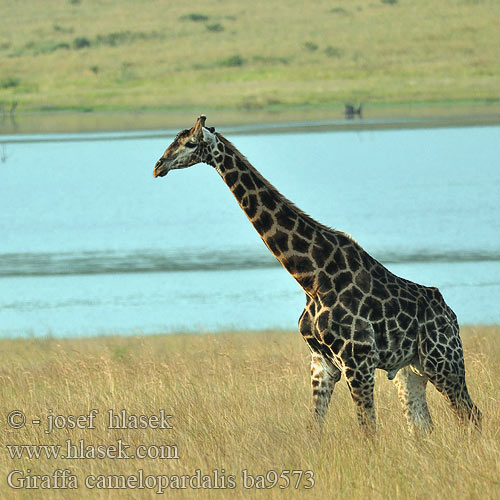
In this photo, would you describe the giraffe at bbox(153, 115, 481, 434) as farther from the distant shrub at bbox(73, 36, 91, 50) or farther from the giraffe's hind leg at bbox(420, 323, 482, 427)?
the distant shrub at bbox(73, 36, 91, 50)

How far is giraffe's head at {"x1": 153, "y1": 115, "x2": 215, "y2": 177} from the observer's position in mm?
6547

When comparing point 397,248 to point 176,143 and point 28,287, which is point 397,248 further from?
point 176,143

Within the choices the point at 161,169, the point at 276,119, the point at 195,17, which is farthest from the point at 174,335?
the point at 195,17

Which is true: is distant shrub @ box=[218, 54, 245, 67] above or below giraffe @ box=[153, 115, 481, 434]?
above

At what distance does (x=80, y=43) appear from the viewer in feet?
271

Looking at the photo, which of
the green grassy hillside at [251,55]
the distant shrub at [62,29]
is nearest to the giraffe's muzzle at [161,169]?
the green grassy hillside at [251,55]

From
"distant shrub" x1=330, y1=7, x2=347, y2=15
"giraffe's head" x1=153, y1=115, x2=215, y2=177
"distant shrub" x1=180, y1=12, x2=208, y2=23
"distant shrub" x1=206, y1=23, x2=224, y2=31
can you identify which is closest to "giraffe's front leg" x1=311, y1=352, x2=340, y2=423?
"giraffe's head" x1=153, y1=115, x2=215, y2=177

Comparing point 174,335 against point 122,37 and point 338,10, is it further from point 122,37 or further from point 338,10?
point 338,10

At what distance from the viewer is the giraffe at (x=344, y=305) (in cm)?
658

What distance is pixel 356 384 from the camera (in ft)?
21.8

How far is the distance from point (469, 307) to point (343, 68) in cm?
5385

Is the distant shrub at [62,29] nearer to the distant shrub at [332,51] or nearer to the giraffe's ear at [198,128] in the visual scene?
the distant shrub at [332,51]

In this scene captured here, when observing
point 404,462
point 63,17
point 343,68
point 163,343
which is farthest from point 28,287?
point 63,17

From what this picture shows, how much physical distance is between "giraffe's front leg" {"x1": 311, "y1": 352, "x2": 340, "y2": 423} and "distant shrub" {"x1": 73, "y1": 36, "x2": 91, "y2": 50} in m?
77.6
